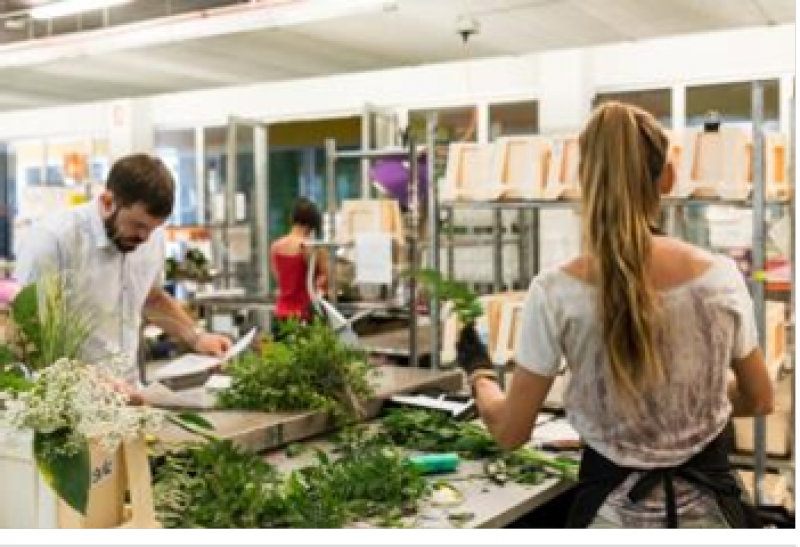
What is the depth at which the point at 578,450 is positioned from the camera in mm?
2504

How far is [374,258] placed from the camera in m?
4.49

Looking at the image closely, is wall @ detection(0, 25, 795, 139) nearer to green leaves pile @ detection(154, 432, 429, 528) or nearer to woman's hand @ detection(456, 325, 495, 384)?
woman's hand @ detection(456, 325, 495, 384)

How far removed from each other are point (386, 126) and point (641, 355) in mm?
6157

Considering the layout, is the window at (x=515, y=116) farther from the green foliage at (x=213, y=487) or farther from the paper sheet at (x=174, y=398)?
the green foliage at (x=213, y=487)

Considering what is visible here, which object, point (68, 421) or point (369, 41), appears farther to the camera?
point (369, 41)

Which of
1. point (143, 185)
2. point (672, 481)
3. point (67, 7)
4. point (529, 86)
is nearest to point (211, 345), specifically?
point (143, 185)

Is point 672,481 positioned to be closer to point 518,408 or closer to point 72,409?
point 518,408

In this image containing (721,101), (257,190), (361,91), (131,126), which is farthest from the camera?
(131,126)

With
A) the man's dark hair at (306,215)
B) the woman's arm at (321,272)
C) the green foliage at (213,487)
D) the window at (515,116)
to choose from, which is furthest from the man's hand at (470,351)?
the window at (515,116)

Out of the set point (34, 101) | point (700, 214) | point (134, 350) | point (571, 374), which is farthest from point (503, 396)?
point (34, 101)

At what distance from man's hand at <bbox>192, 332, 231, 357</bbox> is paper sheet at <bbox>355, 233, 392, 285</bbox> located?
1.58 m

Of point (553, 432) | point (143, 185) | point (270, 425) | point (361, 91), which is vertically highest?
point (361, 91)

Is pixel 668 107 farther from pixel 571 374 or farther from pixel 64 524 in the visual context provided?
pixel 64 524

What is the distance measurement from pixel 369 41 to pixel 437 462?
134 inches
